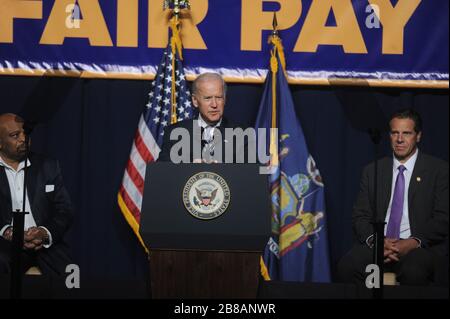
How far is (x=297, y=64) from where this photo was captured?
6.03 m

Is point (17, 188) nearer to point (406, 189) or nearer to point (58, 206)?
point (58, 206)

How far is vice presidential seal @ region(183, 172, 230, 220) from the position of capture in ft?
13.4

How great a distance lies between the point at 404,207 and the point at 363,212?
31 centimetres

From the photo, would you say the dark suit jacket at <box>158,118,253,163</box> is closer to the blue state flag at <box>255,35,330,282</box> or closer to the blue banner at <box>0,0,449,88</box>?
the blue state flag at <box>255,35,330,282</box>

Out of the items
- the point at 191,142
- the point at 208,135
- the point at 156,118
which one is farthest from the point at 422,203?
the point at 156,118

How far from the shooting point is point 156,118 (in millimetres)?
5863

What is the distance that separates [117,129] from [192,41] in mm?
924

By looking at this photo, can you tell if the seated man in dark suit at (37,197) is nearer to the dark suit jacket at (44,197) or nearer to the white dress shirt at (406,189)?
the dark suit jacket at (44,197)

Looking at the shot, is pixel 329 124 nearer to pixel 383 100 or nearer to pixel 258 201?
pixel 383 100

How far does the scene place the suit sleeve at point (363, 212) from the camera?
555 centimetres

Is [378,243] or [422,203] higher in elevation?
[422,203]

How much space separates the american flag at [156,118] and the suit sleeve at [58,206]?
394 mm

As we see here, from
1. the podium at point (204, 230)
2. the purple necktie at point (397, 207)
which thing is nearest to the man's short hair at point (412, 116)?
the purple necktie at point (397, 207)

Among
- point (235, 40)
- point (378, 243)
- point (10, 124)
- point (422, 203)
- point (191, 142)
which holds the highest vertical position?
point (235, 40)
